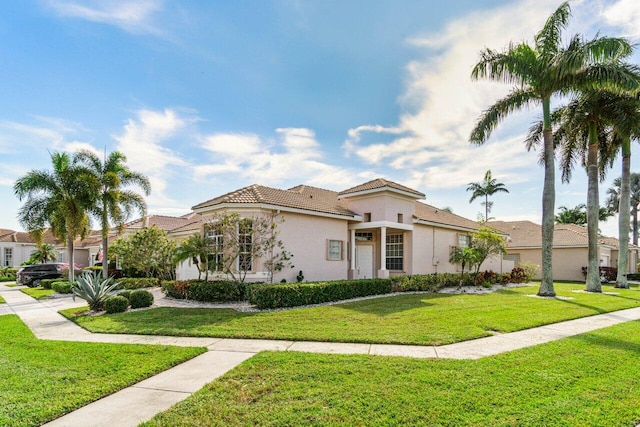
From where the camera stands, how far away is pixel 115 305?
39.9ft

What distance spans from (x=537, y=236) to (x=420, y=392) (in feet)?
111

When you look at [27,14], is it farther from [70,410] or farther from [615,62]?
[615,62]

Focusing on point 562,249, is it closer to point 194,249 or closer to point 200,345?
point 194,249

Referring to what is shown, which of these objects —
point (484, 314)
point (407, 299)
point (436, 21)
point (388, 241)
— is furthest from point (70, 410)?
point (388, 241)

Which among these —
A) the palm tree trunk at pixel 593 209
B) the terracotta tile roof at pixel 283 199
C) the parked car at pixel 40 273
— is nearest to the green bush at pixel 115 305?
the terracotta tile roof at pixel 283 199

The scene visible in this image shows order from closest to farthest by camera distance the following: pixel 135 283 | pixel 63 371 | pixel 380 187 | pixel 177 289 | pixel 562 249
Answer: pixel 63 371
pixel 177 289
pixel 380 187
pixel 135 283
pixel 562 249

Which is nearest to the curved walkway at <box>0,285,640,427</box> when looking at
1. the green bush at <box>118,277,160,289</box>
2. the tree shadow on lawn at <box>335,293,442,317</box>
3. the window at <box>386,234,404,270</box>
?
the tree shadow on lawn at <box>335,293,442,317</box>

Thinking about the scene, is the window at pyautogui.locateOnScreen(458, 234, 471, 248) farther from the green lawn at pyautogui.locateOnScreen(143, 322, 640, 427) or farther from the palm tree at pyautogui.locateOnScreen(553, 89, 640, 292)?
the green lawn at pyautogui.locateOnScreen(143, 322, 640, 427)

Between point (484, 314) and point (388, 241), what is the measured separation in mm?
10129

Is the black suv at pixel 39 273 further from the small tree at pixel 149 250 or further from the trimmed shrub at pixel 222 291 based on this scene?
the trimmed shrub at pixel 222 291

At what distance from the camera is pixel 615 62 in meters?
15.6

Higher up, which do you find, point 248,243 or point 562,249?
point 248,243

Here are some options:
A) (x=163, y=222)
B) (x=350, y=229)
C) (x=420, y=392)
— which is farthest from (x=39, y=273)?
(x=420, y=392)

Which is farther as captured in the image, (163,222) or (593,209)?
(163,222)
